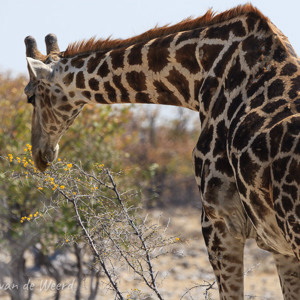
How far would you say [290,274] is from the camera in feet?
15.5

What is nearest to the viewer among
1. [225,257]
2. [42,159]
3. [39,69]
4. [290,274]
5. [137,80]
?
[225,257]

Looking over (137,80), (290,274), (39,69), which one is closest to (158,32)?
(137,80)

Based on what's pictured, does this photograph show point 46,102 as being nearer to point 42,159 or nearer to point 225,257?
point 42,159

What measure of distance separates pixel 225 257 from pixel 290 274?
618 millimetres

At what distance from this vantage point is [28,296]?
8.19 meters

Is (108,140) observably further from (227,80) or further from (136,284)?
(227,80)

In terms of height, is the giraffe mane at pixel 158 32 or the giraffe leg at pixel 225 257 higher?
the giraffe mane at pixel 158 32

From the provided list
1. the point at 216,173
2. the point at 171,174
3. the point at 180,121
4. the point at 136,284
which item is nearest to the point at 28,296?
the point at 136,284

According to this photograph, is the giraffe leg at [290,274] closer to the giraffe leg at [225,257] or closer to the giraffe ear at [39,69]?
the giraffe leg at [225,257]

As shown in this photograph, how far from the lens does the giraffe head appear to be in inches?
223

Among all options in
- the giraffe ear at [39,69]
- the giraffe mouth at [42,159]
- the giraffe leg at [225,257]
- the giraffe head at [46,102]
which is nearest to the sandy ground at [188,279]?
the giraffe mouth at [42,159]

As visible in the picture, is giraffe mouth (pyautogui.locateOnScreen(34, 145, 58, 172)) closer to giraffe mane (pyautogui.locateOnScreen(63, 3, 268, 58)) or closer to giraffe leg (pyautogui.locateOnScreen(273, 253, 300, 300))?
giraffe mane (pyautogui.locateOnScreen(63, 3, 268, 58))

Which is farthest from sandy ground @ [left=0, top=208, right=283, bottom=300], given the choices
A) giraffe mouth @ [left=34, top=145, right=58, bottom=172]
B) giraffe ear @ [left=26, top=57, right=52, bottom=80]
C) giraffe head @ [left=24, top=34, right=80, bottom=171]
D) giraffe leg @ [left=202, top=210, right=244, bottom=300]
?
giraffe leg @ [left=202, top=210, right=244, bottom=300]

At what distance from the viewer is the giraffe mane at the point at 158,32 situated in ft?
15.0
